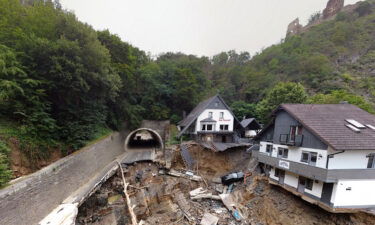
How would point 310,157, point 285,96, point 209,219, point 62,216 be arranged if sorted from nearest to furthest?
point 62,216 < point 310,157 < point 209,219 < point 285,96

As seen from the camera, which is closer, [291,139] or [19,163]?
[19,163]

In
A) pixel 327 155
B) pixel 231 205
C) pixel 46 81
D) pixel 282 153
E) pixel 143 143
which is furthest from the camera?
pixel 143 143

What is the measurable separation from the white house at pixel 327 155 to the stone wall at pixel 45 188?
593 inches

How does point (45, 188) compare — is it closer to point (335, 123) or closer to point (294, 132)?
point (294, 132)

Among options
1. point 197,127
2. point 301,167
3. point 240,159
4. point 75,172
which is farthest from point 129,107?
point 301,167

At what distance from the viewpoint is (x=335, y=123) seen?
31.2 ft

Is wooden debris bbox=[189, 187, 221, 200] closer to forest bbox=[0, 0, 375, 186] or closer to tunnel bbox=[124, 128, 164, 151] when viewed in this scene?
tunnel bbox=[124, 128, 164, 151]

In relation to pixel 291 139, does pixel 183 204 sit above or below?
below

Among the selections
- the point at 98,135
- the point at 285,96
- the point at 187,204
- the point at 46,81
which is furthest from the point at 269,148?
the point at 46,81

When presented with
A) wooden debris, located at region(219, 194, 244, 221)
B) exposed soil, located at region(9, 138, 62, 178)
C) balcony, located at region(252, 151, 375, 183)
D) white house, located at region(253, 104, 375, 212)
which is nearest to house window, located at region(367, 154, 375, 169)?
white house, located at region(253, 104, 375, 212)

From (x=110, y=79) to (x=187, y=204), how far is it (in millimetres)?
12546

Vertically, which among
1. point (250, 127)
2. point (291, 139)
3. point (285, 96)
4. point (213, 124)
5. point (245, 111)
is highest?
point (285, 96)

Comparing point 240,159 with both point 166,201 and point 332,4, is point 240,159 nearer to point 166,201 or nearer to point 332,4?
point 166,201

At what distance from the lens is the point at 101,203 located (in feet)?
35.7
